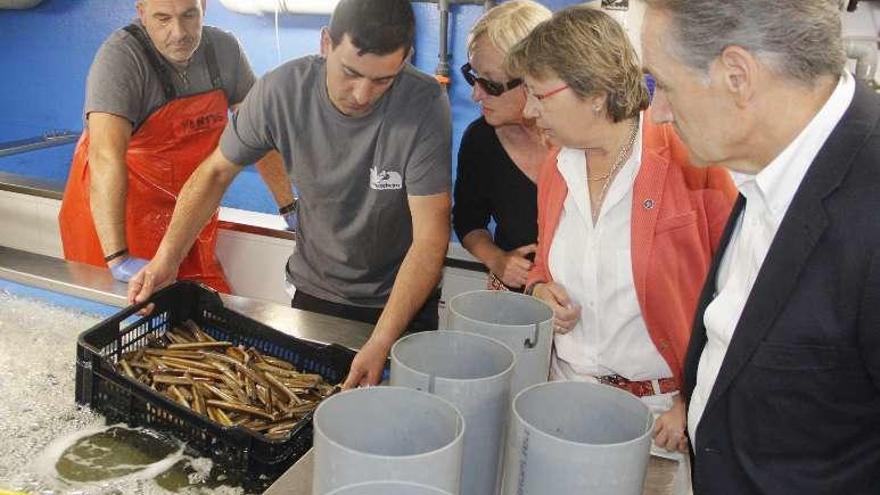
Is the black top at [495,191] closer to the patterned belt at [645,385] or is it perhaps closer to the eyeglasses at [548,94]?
the eyeglasses at [548,94]

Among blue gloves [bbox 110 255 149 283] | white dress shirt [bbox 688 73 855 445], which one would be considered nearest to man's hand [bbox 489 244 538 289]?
white dress shirt [bbox 688 73 855 445]

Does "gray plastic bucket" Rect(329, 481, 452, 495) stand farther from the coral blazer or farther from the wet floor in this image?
the coral blazer

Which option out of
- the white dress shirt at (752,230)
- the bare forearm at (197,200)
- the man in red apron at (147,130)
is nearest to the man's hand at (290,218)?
the man in red apron at (147,130)

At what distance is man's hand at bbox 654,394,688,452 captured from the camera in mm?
1389

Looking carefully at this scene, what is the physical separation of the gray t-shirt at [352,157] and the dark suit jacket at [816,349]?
42.1 inches

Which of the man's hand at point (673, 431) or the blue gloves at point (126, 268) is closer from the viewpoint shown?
the man's hand at point (673, 431)

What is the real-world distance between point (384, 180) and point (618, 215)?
0.73 m

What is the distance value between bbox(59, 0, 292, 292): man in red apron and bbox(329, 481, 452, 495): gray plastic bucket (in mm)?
1758

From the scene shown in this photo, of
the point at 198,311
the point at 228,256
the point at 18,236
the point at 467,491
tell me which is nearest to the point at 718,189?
the point at 467,491

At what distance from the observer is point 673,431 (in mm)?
1391

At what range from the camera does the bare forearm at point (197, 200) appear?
6.84 feet

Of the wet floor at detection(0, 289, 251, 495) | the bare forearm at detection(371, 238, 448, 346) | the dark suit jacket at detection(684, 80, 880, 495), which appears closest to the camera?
the dark suit jacket at detection(684, 80, 880, 495)

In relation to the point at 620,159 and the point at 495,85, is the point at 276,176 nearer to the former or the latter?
the point at 495,85

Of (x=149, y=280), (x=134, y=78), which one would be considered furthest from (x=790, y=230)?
(x=134, y=78)
